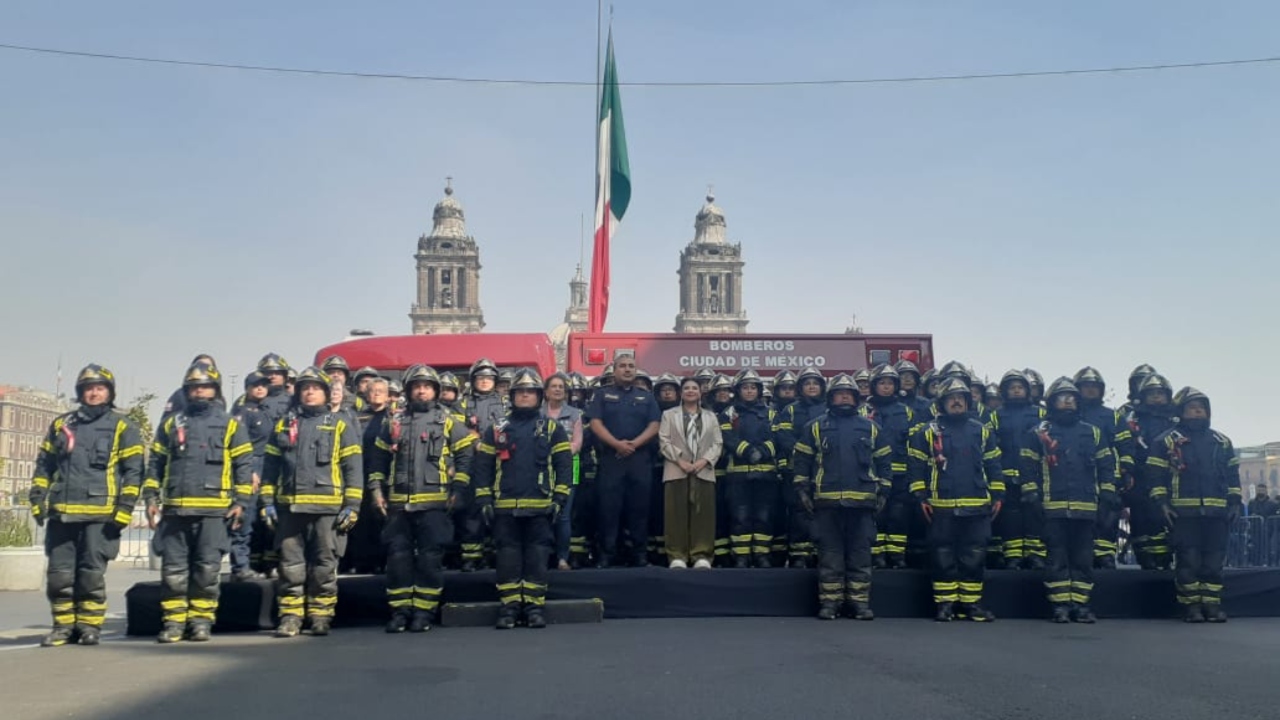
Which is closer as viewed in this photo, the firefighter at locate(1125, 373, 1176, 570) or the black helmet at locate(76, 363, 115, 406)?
the black helmet at locate(76, 363, 115, 406)

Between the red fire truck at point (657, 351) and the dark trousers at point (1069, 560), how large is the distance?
4374 millimetres

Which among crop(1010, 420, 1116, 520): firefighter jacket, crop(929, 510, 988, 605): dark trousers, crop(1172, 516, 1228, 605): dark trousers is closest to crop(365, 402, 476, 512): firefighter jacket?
crop(929, 510, 988, 605): dark trousers

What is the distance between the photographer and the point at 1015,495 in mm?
9672

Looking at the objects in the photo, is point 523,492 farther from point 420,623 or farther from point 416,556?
point 420,623

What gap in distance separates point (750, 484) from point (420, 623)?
3.32m

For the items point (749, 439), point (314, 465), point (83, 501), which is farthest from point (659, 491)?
point (83, 501)

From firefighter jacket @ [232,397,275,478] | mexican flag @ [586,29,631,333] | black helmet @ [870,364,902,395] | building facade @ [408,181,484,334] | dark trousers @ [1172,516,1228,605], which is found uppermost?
building facade @ [408,181,484,334]

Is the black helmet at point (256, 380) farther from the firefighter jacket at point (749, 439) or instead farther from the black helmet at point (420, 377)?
the firefighter jacket at point (749, 439)

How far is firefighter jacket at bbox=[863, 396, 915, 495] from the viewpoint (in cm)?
957

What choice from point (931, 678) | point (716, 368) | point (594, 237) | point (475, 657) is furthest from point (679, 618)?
point (594, 237)

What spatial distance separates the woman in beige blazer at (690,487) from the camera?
955cm

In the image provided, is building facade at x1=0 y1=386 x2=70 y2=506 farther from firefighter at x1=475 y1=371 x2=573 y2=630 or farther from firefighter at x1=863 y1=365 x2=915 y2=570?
firefighter at x1=863 y1=365 x2=915 y2=570

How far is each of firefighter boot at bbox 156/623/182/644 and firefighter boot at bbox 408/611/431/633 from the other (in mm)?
1725

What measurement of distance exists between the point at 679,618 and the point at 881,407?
283 cm
